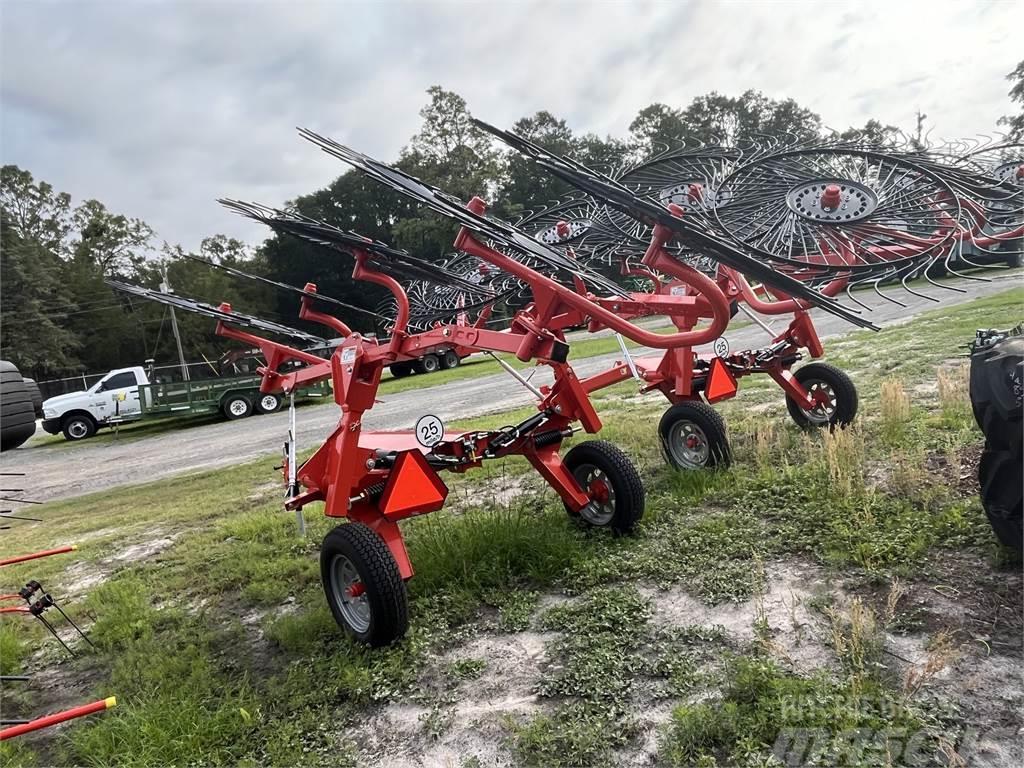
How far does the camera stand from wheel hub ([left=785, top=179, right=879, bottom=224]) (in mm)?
3662

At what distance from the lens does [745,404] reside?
26.3 ft

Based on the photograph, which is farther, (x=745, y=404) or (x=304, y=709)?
(x=745, y=404)

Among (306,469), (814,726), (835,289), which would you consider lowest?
(814,726)

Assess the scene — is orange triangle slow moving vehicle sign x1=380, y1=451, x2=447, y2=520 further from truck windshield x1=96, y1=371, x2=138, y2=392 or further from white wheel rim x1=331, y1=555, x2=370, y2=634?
truck windshield x1=96, y1=371, x2=138, y2=392

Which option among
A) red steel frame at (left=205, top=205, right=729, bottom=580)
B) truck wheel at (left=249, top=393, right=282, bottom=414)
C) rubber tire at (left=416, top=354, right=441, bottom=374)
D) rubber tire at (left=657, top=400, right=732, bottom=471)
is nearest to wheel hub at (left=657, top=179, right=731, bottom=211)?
red steel frame at (left=205, top=205, right=729, bottom=580)

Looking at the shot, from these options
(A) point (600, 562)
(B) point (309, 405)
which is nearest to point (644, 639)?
(A) point (600, 562)

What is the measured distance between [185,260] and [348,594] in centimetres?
3624

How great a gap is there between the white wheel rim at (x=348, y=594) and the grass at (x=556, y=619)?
5.1 inches

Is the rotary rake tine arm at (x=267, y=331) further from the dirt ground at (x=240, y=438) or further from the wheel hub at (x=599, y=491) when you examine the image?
the dirt ground at (x=240, y=438)

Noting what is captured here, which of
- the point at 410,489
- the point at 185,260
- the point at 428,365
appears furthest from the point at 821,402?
the point at 185,260

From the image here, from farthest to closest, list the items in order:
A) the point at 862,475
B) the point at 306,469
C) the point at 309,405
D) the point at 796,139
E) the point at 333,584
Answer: the point at 309,405 < the point at 796,139 < the point at 862,475 < the point at 306,469 < the point at 333,584

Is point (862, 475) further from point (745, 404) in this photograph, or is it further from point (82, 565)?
point (82, 565)

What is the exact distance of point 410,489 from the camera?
143 inches

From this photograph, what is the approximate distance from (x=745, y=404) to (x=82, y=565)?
745 cm
